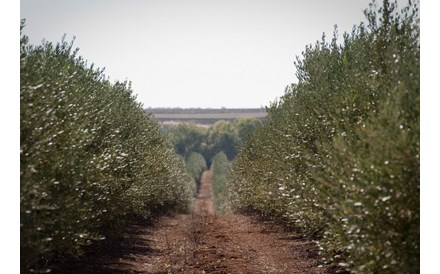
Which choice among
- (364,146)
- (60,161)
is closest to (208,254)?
(60,161)

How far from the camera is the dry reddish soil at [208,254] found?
944 inches

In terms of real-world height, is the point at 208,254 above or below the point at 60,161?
below

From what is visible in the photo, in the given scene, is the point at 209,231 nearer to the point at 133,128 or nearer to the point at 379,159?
the point at 133,128

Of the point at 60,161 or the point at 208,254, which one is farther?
the point at 208,254

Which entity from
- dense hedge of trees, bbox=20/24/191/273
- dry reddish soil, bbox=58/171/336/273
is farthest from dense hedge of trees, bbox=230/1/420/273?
dense hedge of trees, bbox=20/24/191/273

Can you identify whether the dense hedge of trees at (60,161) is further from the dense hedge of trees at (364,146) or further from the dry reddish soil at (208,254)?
the dense hedge of trees at (364,146)

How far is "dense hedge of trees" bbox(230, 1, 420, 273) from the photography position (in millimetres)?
12828

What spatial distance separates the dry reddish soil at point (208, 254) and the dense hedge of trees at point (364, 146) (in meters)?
2.26

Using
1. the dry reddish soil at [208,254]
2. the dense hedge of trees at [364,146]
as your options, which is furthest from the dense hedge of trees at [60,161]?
the dense hedge of trees at [364,146]

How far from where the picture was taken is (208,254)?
90.3 ft

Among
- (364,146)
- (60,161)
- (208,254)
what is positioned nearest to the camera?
(364,146)

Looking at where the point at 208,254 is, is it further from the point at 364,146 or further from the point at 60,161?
the point at 364,146

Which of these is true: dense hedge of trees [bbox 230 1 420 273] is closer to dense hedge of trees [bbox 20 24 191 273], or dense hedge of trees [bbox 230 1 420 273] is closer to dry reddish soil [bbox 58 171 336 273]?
dry reddish soil [bbox 58 171 336 273]

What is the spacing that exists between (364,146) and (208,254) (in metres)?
14.6
